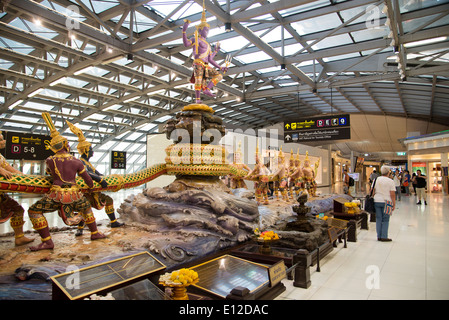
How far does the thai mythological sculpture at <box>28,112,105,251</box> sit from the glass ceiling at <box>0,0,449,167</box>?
480cm

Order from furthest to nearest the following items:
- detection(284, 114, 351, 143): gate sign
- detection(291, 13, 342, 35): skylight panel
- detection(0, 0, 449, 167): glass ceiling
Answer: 1. detection(284, 114, 351, 143): gate sign
2. detection(291, 13, 342, 35): skylight panel
3. detection(0, 0, 449, 167): glass ceiling

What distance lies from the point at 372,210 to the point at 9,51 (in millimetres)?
12043

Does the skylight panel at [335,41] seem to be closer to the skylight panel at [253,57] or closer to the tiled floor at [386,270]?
the skylight panel at [253,57]

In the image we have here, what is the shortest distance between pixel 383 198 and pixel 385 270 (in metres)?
2.01

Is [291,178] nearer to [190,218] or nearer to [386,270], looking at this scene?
[386,270]

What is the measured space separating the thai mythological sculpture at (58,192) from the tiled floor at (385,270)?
2799 mm

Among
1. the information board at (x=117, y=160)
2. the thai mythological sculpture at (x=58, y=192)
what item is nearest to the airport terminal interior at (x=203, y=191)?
the thai mythological sculpture at (x=58, y=192)

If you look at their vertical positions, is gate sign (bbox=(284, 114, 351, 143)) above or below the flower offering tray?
above

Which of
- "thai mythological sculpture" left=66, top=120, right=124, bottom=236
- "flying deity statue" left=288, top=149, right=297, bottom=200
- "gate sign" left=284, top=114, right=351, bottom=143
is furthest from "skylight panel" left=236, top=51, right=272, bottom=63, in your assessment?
"thai mythological sculpture" left=66, top=120, right=124, bottom=236

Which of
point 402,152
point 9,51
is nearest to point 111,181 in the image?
point 9,51

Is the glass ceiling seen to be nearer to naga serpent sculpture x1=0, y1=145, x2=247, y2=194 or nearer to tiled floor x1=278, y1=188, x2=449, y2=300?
naga serpent sculpture x1=0, y1=145, x2=247, y2=194

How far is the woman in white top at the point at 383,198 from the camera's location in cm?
589

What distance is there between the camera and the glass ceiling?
25.3ft

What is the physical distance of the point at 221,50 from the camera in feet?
38.2
